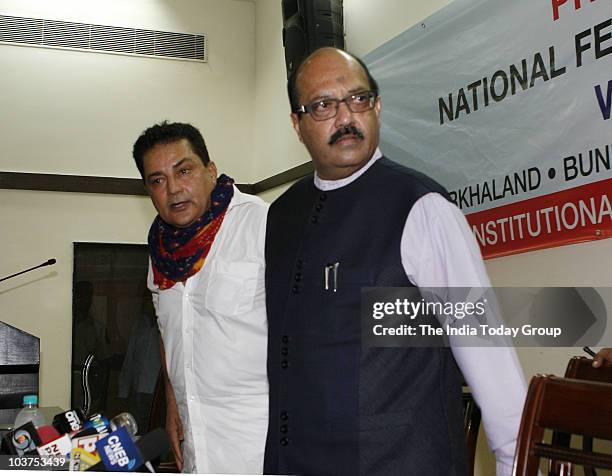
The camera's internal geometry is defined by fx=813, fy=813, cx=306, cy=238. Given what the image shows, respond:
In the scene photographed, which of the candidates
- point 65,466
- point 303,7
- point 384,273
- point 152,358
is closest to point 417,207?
point 384,273

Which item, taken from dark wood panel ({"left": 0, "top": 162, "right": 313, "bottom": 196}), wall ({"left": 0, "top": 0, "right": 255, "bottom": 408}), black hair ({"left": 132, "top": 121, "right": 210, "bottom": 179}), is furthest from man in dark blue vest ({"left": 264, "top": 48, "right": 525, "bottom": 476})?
wall ({"left": 0, "top": 0, "right": 255, "bottom": 408})

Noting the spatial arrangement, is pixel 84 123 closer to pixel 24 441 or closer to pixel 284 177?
pixel 284 177

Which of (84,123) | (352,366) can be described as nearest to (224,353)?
(352,366)

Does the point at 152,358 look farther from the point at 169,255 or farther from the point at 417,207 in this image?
the point at 417,207

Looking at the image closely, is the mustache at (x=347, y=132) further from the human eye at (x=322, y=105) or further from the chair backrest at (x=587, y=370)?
the chair backrest at (x=587, y=370)

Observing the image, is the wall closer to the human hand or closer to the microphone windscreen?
the human hand

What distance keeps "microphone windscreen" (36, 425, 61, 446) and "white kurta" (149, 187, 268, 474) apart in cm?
47

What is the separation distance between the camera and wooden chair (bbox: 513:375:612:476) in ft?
2.99

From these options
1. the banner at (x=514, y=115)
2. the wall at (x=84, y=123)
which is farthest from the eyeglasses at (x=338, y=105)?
the wall at (x=84, y=123)

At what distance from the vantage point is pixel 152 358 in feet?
17.2

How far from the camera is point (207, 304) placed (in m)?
1.70

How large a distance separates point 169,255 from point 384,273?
697mm

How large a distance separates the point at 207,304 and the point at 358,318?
0.49m

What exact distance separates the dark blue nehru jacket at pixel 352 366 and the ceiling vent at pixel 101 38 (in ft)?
14.2
